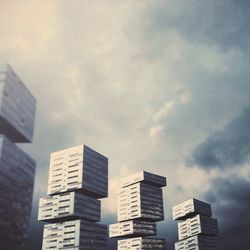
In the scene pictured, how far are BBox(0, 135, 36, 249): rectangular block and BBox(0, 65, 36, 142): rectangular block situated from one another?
541 centimetres

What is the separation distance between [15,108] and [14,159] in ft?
83.6

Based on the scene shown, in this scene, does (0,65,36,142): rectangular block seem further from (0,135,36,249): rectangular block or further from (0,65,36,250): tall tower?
(0,135,36,249): rectangular block

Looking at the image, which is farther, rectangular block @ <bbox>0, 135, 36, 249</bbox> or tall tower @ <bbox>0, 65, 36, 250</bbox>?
rectangular block @ <bbox>0, 135, 36, 249</bbox>

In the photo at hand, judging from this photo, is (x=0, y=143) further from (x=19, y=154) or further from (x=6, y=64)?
(x=6, y=64)

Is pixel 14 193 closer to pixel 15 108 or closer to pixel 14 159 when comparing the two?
pixel 14 159

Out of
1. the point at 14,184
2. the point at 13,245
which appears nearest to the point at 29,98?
the point at 14,184

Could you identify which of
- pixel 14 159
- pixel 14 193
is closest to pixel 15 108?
pixel 14 159

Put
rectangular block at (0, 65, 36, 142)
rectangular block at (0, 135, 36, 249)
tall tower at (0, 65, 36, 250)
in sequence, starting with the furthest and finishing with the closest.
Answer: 1. rectangular block at (0, 135, 36, 249)
2. tall tower at (0, 65, 36, 250)
3. rectangular block at (0, 65, 36, 142)

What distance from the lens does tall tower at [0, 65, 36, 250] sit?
490 feet

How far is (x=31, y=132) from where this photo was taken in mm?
166625

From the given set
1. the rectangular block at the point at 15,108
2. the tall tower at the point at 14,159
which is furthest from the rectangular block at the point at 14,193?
the rectangular block at the point at 15,108

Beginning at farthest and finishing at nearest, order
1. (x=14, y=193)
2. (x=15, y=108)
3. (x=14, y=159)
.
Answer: (x=14, y=193) < (x=14, y=159) < (x=15, y=108)

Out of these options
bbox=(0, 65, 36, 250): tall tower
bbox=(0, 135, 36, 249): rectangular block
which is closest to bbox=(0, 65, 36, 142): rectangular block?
bbox=(0, 65, 36, 250): tall tower

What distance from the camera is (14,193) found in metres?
161
